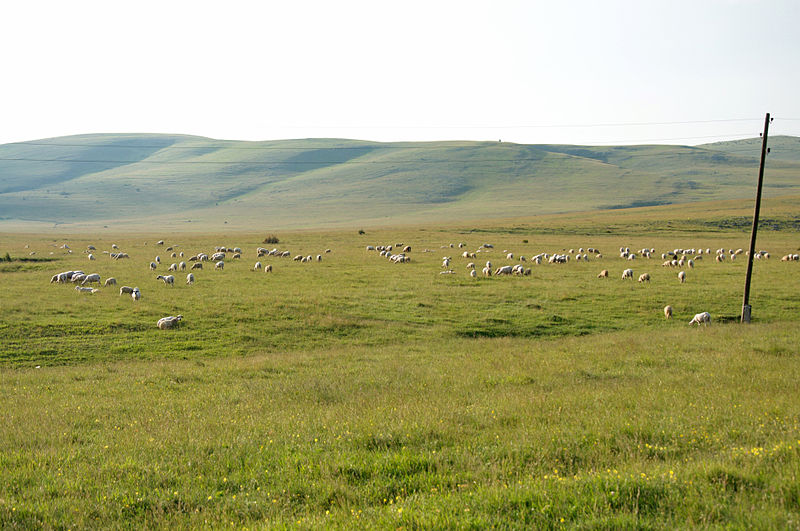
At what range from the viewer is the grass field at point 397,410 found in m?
5.62

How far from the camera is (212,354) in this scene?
16906 mm

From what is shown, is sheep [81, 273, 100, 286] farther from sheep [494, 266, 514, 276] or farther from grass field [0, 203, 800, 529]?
sheep [494, 266, 514, 276]

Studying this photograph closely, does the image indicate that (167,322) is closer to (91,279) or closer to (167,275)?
(91,279)

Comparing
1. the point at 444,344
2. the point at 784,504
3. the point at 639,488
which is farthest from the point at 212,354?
the point at 784,504

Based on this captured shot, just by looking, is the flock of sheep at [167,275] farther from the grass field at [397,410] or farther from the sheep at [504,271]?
the sheep at [504,271]

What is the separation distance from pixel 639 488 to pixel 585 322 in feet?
54.0

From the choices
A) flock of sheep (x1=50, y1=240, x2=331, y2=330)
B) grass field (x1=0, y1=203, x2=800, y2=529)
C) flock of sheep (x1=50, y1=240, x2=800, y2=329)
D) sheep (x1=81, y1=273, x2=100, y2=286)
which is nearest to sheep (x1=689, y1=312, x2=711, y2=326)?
flock of sheep (x1=50, y1=240, x2=800, y2=329)

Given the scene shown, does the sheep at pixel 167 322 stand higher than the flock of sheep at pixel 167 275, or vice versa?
the flock of sheep at pixel 167 275

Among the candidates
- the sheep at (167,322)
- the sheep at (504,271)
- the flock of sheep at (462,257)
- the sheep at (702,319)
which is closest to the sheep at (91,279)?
the flock of sheep at (462,257)

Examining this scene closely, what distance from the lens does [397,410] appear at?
930cm

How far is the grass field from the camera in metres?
5.62

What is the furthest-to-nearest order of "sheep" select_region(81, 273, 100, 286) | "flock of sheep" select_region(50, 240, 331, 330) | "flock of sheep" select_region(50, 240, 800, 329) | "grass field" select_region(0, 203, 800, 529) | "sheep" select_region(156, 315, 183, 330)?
1. "sheep" select_region(81, 273, 100, 286)
2. "flock of sheep" select_region(50, 240, 800, 329)
3. "flock of sheep" select_region(50, 240, 331, 330)
4. "sheep" select_region(156, 315, 183, 330)
5. "grass field" select_region(0, 203, 800, 529)

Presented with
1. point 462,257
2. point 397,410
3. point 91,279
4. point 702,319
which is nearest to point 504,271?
point 462,257

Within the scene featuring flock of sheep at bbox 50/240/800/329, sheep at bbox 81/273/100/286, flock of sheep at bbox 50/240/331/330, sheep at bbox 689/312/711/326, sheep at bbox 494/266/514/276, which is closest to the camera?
sheep at bbox 689/312/711/326
